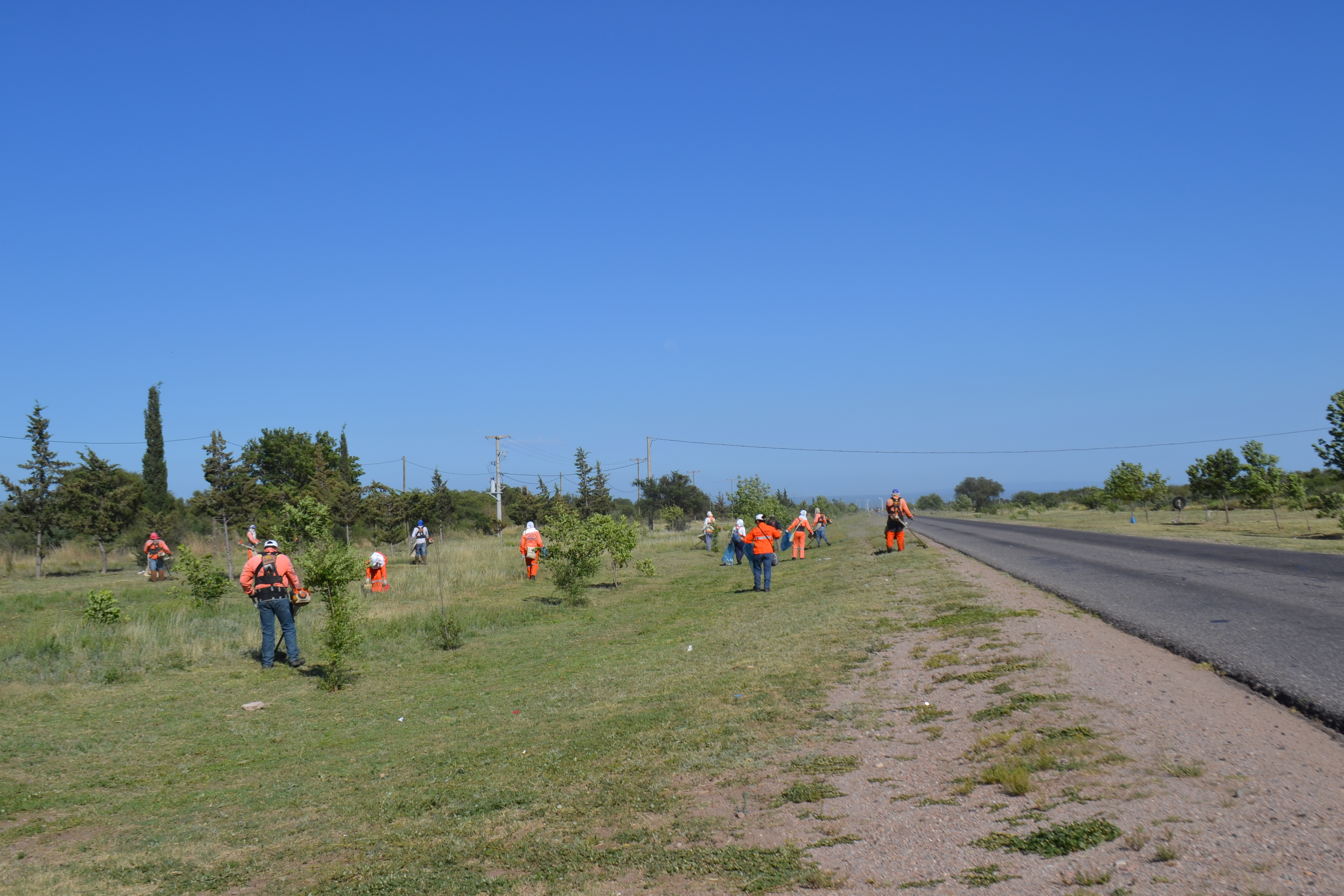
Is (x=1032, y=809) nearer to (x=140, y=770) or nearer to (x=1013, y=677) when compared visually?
(x=1013, y=677)

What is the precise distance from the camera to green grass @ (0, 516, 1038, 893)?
16.9ft

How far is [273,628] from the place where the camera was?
1248cm

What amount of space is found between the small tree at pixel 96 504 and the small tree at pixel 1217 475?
45435mm

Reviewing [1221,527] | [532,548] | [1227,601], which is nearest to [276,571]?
[532,548]

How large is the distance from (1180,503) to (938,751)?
46.6 m

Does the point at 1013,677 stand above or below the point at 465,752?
above

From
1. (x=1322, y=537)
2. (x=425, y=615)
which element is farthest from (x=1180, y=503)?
(x=425, y=615)

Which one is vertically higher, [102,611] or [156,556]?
[156,556]

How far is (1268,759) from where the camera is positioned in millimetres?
4629

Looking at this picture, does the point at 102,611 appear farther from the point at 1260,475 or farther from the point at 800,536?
the point at 1260,475

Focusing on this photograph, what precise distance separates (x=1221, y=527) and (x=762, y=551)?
26.8 metres

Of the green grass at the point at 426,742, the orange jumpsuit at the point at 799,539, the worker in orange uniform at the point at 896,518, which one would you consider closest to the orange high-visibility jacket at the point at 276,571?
the green grass at the point at 426,742

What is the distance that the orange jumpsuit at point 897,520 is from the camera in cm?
2217

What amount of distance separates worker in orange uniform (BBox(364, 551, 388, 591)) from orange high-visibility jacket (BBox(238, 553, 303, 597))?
879 cm
